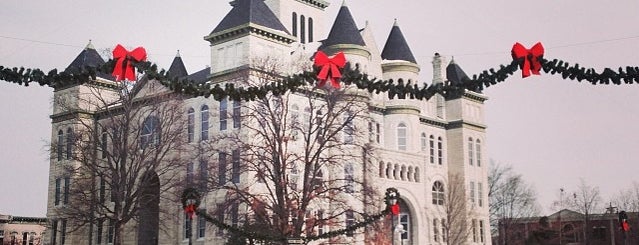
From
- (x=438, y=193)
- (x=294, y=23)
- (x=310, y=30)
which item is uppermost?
(x=294, y=23)

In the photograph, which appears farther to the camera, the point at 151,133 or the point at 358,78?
the point at 151,133

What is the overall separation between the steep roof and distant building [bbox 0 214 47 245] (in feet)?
159

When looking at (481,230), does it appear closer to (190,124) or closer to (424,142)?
(424,142)

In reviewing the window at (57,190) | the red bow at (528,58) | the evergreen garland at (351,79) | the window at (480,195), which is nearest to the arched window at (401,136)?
the window at (480,195)

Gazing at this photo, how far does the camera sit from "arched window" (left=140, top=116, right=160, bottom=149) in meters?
45.6

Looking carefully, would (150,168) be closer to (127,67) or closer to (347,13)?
(347,13)

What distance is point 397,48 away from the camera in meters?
61.1

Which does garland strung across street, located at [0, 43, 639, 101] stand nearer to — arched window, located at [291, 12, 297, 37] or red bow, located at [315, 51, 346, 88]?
red bow, located at [315, 51, 346, 88]

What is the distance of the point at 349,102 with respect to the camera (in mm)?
40688

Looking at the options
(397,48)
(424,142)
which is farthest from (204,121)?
(424,142)

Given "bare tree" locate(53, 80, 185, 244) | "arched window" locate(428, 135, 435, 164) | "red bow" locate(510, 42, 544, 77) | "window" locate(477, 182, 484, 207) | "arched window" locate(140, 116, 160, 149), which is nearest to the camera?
"red bow" locate(510, 42, 544, 77)

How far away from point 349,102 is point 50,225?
93.3 feet

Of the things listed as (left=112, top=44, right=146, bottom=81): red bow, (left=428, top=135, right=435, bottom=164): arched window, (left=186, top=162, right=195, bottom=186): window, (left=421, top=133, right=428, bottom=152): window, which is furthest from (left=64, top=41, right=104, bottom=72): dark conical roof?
(left=112, top=44, right=146, bottom=81): red bow

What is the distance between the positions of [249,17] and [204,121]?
7535 millimetres
